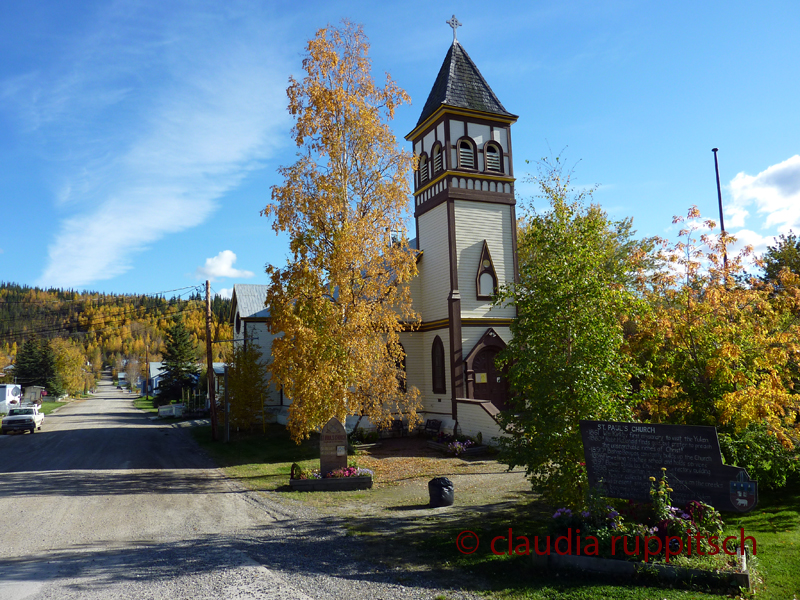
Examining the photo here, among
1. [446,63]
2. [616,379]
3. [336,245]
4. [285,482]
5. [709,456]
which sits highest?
[446,63]

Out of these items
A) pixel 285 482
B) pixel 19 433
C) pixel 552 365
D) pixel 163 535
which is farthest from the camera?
pixel 19 433

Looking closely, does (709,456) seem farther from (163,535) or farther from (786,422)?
(163,535)

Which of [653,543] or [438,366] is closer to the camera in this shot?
[653,543]

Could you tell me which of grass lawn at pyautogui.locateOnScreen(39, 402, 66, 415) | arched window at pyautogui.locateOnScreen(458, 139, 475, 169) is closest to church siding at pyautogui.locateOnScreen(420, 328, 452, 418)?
arched window at pyautogui.locateOnScreen(458, 139, 475, 169)

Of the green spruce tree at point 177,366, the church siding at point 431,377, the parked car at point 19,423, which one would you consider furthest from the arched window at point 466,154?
the green spruce tree at point 177,366

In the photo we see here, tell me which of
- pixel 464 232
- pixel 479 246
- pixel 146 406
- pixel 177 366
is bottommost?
pixel 146 406

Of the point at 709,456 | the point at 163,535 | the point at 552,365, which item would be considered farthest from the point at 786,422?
the point at 163,535

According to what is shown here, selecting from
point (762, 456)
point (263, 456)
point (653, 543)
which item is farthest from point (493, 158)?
point (653, 543)

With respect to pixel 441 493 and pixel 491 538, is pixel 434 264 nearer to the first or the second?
pixel 441 493

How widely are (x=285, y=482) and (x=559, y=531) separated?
398 inches

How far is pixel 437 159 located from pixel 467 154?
1460mm

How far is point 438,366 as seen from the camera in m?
23.8

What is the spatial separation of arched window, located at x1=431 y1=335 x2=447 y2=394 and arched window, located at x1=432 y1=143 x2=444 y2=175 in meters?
7.99

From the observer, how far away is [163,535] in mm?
10492
